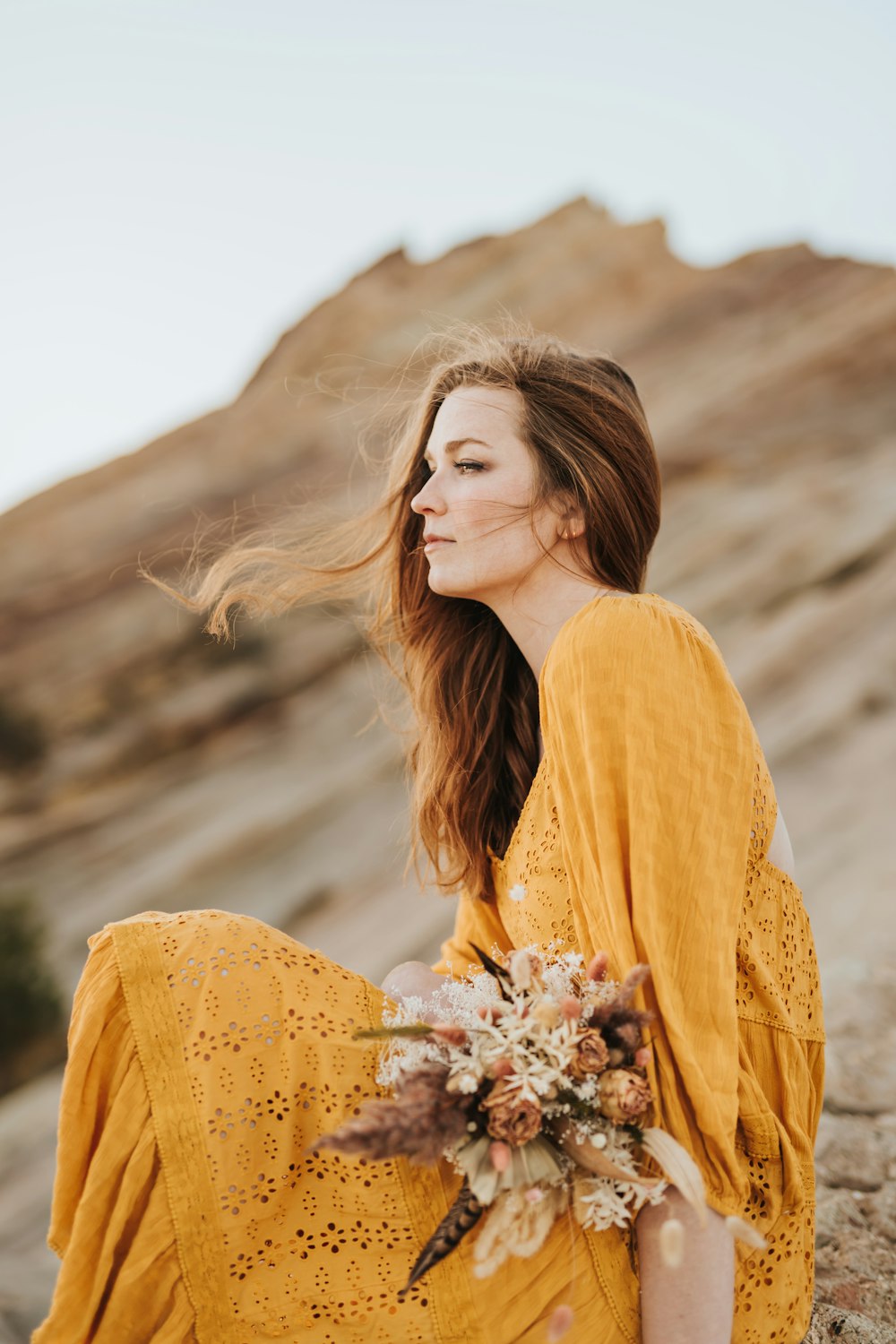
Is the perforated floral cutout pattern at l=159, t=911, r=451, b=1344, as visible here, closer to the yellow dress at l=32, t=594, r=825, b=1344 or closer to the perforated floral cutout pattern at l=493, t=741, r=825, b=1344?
the yellow dress at l=32, t=594, r=825, b=1344

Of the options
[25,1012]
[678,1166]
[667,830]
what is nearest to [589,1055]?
[678,1166]

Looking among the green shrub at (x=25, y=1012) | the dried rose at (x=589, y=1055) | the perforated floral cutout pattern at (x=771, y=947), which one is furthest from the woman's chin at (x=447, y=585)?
the green shrub at (x=25, y=1012)

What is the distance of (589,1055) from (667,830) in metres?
0.33

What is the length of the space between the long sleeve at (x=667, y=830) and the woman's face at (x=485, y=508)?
40 cm

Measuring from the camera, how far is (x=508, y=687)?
2.38 meters

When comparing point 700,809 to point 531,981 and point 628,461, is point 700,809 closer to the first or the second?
point 531,981

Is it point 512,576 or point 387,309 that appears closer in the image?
point 512,576

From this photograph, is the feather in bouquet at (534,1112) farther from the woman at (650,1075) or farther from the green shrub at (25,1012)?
the green shrub at (25,1012)

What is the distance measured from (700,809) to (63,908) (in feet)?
17.6

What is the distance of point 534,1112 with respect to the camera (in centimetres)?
125

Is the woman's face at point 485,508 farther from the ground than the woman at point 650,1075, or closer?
farther from the ground

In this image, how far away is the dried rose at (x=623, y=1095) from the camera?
128 centimetres

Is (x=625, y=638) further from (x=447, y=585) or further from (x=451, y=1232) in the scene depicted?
(x=451, y=1232)

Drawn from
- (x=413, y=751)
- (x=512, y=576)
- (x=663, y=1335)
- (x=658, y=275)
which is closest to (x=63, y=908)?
(x=413, y=751)
